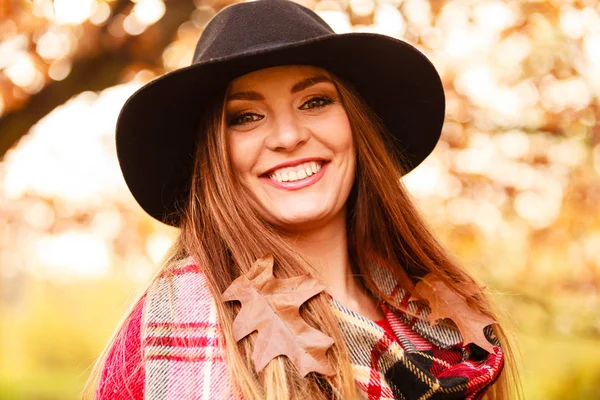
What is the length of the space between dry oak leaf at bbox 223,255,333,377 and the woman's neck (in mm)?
415

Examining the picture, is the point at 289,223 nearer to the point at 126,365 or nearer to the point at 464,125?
the point at 126,365

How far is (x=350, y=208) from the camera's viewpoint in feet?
9.35

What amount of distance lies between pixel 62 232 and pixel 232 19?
3.36 metres

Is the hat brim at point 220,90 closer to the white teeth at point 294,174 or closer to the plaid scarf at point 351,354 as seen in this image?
the white teeth at point 294,174

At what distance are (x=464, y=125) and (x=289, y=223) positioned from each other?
111 inches

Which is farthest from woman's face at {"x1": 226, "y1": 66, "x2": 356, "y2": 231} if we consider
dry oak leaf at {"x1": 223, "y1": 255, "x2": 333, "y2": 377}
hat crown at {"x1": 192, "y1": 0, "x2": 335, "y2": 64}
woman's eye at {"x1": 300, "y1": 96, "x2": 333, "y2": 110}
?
dry oak leaf at {"x1": 223, "y1": 255, "x2": 333, "y2": 377}

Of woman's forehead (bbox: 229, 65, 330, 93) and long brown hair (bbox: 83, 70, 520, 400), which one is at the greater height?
woman's forehead (bbox: 229, 65, 330, 93)

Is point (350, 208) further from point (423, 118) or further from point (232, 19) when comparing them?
point (232, 19)

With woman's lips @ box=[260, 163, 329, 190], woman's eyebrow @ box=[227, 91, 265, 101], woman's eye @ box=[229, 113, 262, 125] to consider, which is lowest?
woman's lips @ box=[260, 163, 329, 190]

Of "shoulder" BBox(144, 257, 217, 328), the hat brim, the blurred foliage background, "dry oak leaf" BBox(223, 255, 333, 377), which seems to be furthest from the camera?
the blurred foliage background

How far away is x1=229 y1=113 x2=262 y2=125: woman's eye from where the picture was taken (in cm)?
229

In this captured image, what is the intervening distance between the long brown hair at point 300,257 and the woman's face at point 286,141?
0.17 ft

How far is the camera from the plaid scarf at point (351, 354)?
1865mm

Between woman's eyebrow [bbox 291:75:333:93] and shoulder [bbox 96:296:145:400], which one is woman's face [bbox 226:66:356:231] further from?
shoulder [bbox 96:296:145:400]
